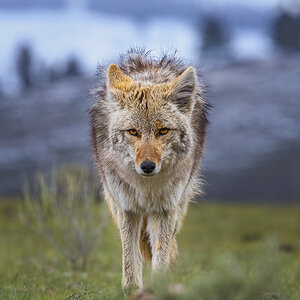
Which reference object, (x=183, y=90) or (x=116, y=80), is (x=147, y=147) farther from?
(x=116, y=80)

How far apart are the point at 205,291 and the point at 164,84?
3.39m

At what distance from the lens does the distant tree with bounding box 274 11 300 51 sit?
8924 centimetres

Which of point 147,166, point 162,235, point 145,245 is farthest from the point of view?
point 145,245

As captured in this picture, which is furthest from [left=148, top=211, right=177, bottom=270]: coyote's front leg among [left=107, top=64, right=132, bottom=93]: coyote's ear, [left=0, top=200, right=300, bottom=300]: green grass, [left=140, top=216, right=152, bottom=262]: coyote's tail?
[left=107, top=64, right=132, bottom=93]: coyote's ear

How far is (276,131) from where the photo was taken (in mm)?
74438

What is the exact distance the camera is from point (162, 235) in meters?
7.07

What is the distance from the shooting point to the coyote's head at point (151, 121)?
6.11m

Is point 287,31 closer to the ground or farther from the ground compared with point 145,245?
closer to the ground

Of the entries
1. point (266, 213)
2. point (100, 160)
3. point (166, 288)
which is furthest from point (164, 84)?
point (266, 213)

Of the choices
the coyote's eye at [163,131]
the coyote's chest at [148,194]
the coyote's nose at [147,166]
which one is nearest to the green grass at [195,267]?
the coyote's chest at [148,194]

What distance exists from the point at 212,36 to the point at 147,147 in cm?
8291

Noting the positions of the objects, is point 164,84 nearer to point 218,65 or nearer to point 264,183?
point 264,183

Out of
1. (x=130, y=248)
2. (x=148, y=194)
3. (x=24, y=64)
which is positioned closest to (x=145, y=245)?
(x=130, y=248)

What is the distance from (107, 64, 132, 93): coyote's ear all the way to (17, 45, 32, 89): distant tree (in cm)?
7838
